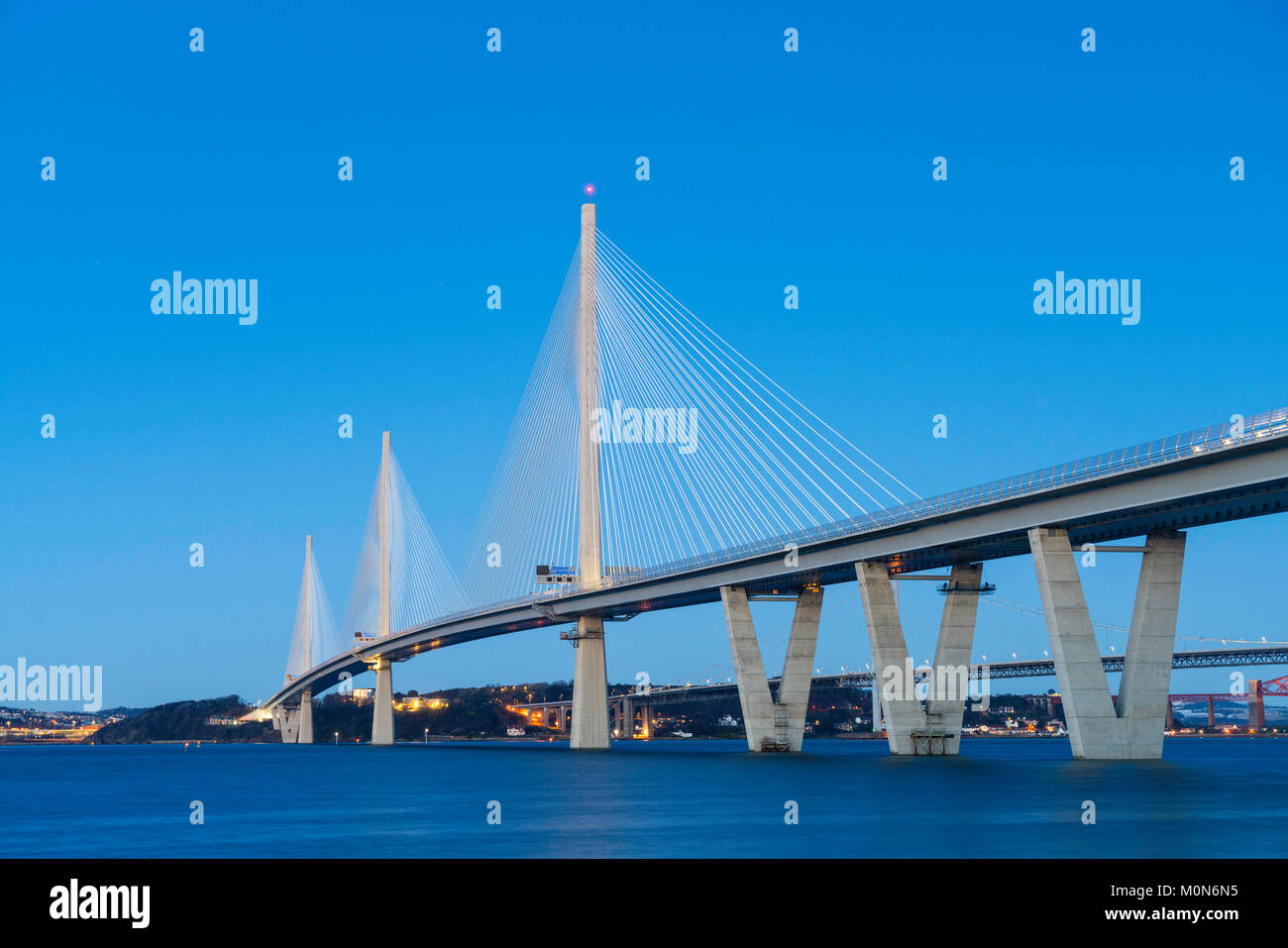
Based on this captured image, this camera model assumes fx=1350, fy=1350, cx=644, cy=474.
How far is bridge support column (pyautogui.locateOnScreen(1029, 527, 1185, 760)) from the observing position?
59.0 meters

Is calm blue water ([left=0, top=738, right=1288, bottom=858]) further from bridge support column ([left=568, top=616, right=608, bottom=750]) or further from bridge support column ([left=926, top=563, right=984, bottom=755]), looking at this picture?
bridge support column ([left=568, top=616, right=608, bottom=750])

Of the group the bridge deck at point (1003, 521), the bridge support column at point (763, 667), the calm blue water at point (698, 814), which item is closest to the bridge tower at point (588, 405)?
the bridge deck at point (1003, 521)

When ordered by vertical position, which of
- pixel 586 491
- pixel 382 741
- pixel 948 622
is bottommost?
pixel 382 741

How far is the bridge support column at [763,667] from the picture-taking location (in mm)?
84062

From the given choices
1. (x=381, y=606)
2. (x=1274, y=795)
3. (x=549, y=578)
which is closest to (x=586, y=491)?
(x=549, y=578)

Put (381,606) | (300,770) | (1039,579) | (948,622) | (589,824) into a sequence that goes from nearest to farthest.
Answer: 1. (589,824)
2. (1039,579)
3. (948,622)
4. (300,770)
5. (381,606)

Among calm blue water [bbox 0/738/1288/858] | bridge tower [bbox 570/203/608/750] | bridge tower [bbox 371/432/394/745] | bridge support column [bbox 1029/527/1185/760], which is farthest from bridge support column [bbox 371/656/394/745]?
bridge support column [bbox 1029/527/1185/760]

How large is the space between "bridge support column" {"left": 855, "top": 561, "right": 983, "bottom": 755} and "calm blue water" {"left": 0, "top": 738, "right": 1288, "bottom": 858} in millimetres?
4176

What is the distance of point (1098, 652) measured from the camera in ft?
198

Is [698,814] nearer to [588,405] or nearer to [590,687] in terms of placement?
[588,405]
